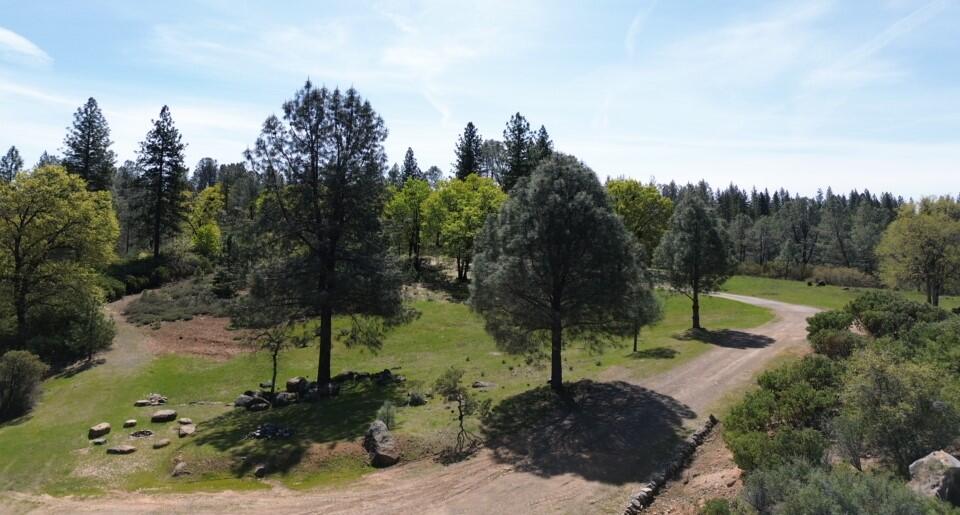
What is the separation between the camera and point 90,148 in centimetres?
6144

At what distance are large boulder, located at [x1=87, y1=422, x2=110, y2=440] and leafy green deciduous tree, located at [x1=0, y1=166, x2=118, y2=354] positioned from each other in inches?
674

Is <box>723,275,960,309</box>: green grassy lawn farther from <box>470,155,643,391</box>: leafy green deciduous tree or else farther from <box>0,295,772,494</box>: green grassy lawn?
<box>470,155,643,391</box>: leafy green deciduous tree

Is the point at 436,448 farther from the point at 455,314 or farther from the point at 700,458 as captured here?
the point at 455,314

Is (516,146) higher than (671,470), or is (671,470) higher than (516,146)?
(516,146)

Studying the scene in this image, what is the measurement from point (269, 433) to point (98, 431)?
7117 millimetres

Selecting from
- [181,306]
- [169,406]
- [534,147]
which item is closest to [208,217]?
[181,306]

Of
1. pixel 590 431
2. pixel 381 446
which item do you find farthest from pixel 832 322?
pixel 381 446

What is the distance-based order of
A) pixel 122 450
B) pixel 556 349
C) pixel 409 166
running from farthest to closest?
pixel 409 166 < pixel 556 349 < pixel 122 450

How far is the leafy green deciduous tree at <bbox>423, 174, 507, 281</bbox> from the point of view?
55.8 meters

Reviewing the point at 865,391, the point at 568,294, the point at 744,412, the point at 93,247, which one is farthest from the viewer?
the point at 93,247

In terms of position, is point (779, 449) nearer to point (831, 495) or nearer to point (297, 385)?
point (831, 495)

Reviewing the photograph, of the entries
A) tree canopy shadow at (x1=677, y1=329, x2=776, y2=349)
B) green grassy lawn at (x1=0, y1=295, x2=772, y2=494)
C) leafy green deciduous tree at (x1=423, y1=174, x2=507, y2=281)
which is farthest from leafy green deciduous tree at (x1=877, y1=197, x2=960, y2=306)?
leafy green deciduous tree at (x1=423, y1=174, x2=507, y2=281)

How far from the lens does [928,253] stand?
48094 millimetres

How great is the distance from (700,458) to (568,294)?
7.84m
